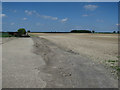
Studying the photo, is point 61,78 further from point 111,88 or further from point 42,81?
point 111,88

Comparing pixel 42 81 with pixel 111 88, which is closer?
pixel 111 88

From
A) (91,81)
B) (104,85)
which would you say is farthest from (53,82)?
(104,85)

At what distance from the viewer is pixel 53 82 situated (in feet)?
13.6

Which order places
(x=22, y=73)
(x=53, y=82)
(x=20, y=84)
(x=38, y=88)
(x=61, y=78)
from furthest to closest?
(x=22, y=73) < (x=61, y=78) < (x=53, y=82) < (x=20, y=84) < (x=38, y=88)

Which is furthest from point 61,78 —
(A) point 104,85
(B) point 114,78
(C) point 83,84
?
(B) point 114,78

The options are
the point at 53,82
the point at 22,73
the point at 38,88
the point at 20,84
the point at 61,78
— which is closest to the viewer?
the point at 38,88

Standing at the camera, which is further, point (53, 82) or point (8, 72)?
point (8, 72)

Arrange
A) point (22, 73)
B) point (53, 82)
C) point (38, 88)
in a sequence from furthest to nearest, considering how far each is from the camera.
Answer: point (22, 73)
point (53, 82)
point (38, 88)

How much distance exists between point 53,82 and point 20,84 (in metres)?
1.03

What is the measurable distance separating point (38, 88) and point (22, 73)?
1526 millimetres

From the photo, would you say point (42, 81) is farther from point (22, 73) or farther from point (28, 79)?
point (22, 73)

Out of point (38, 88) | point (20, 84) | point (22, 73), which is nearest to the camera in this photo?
point (38, 88)

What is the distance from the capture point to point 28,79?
169 inches

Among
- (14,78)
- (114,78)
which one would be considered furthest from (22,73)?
(114,78)
